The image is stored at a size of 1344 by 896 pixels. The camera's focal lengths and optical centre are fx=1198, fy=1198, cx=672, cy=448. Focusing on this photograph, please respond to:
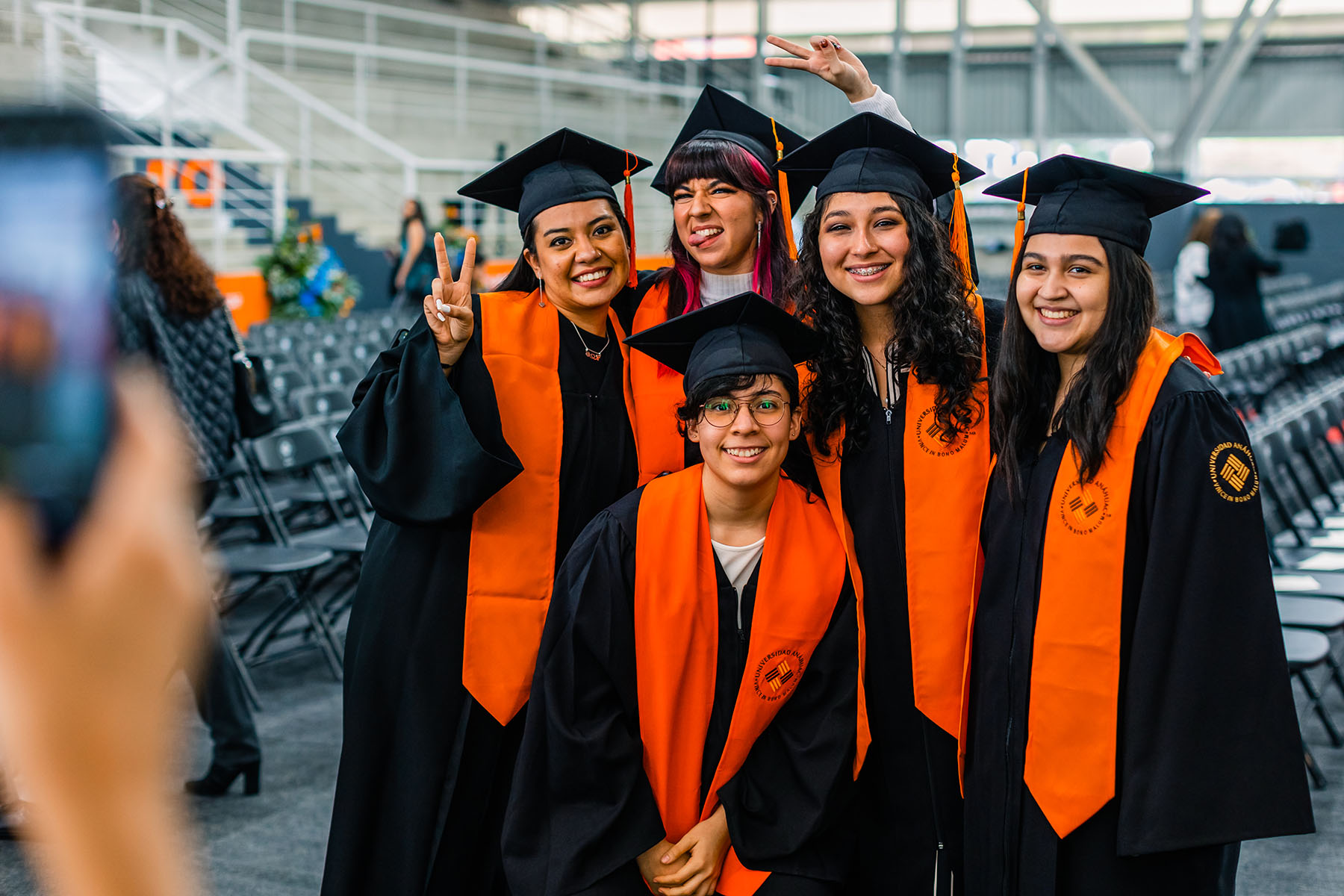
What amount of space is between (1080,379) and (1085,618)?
1.25ft

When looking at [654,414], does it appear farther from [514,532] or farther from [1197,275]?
[1197,275]

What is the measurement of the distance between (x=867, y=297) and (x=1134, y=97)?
2133 centimetres

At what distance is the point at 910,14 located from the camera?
21547mm

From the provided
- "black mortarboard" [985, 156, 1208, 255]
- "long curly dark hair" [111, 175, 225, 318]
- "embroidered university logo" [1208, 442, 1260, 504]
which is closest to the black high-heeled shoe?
"long curly dark hair" [111, 175, 225, 318]

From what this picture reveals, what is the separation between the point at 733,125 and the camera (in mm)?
2809

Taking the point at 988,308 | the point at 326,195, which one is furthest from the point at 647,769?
the point at 326,195

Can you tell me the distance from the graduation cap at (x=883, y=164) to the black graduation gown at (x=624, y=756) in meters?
0.73

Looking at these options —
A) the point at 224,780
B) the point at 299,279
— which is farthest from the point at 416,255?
the point at 224,780

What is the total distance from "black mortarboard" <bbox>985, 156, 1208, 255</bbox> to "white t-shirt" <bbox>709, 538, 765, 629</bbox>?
28.9 inches

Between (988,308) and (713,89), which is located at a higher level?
(713,89)

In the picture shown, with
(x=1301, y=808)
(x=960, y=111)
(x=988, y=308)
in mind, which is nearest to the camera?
(x=1301, y=808)

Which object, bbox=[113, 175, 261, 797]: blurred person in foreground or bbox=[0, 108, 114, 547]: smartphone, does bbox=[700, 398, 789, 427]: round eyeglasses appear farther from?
bbox=[113, 175, 261, 797]: blurred person in foreground

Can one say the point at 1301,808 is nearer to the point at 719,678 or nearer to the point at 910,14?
the point at 719,678

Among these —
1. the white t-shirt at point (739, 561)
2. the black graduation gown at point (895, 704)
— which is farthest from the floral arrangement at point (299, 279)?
the black graduation gown at point (895, 704)
